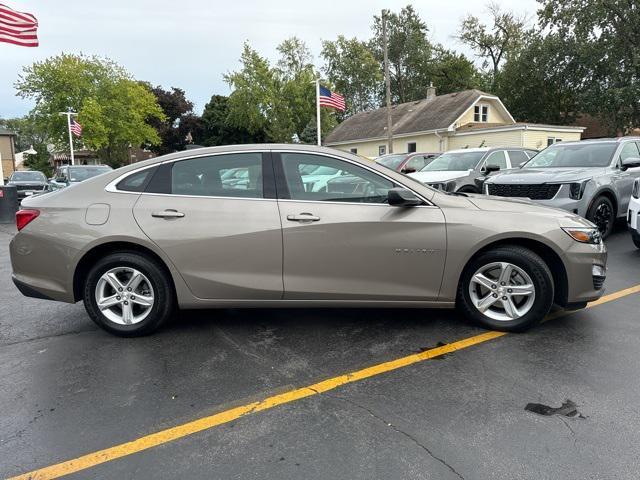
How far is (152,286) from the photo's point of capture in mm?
4020

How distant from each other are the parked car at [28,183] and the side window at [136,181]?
632 inches

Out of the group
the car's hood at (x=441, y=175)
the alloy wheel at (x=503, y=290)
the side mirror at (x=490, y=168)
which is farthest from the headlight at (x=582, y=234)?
the side mirror at (x=490, y=168)

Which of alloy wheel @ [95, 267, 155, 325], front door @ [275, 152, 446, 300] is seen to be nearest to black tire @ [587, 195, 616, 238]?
front door @ [275, 152, 446, 300]

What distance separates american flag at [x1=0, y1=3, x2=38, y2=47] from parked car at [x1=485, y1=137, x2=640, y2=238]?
41.0 feet

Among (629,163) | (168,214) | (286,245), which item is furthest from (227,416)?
(629,163)

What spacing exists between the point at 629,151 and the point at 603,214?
5.90ft

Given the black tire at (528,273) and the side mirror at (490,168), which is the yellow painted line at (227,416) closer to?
the black tire at (528,273)

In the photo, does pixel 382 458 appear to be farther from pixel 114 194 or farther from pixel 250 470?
pixel 114 194

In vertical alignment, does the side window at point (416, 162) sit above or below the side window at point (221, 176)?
above

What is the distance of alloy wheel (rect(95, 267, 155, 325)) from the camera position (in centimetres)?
402

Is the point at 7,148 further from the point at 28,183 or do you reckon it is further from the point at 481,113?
the point at 481,113

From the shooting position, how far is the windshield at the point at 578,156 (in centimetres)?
830

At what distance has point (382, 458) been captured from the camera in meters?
2.46

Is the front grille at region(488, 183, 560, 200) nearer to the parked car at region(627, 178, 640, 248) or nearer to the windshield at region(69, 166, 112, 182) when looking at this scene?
the parked car at region(627, 178, 640, 248)
